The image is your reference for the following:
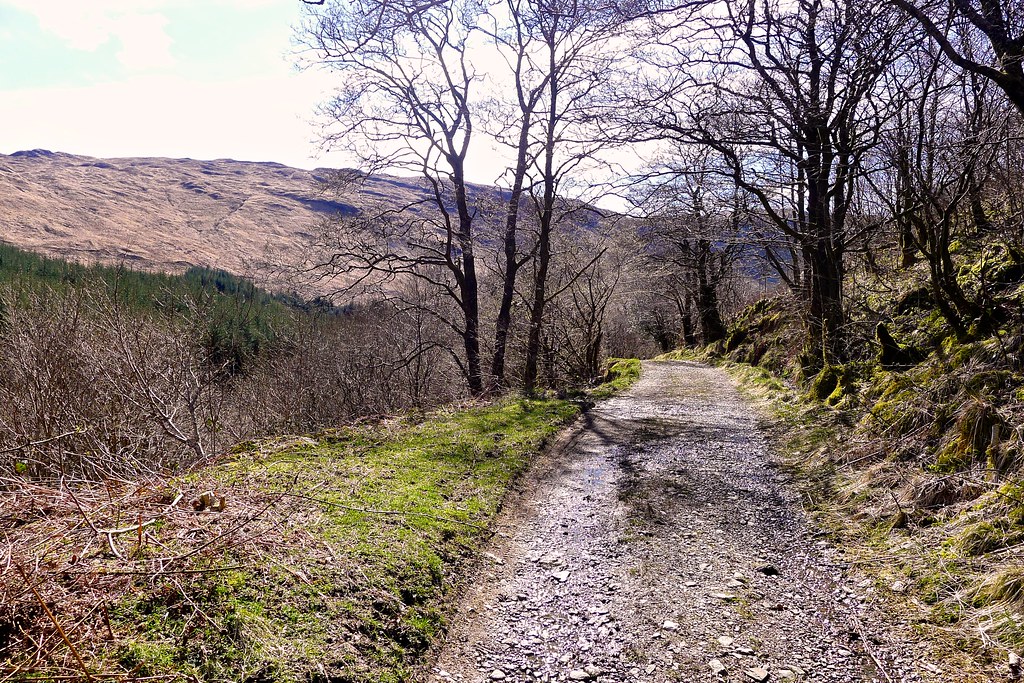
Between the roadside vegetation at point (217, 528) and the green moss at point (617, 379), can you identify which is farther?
the green moss at point (617, 379)

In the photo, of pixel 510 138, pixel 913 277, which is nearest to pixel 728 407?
pixel 913 277

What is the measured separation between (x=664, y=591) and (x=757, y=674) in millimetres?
1067

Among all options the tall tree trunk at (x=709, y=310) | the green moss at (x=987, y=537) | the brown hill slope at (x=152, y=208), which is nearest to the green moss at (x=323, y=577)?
the green moss at (x=987, y=537)

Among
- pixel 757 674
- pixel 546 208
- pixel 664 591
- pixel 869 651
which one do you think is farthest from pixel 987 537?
pixel 546 208

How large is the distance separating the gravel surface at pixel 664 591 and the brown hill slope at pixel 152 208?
56.7 metres

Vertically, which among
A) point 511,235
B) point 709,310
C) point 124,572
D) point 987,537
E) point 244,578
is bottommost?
point 244,578

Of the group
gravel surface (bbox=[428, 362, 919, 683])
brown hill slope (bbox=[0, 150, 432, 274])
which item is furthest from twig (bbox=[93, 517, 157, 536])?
brown hill slope (bbox=[0, 150, 432, 274])

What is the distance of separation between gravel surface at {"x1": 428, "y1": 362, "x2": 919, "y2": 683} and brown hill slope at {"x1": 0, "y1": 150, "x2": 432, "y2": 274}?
56.7 metres

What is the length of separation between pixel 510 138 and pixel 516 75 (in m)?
1.43

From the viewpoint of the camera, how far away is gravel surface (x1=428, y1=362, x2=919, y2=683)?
3.69 metres

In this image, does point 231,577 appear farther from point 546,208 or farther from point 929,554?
point 546,208

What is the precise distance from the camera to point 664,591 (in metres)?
4.55

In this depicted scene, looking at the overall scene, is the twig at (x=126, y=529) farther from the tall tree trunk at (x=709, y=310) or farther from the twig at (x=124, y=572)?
the tall tree trunk at (x=709, y=310)

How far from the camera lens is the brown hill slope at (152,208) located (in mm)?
75006
